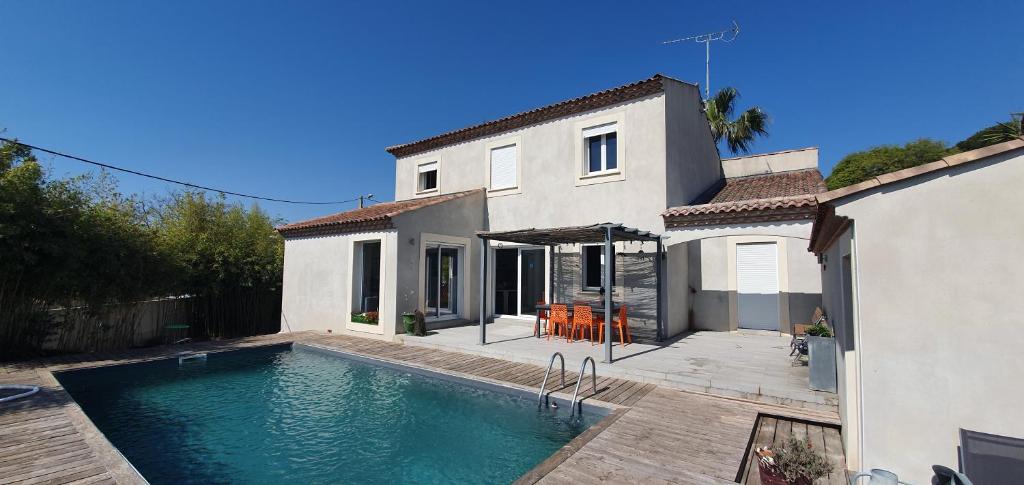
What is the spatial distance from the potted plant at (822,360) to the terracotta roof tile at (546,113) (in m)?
7.82

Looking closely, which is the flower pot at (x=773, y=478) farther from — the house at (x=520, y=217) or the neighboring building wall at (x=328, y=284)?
the neighboring building wall at (x=328, y=284)

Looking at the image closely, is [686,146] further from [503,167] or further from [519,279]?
[519,279]

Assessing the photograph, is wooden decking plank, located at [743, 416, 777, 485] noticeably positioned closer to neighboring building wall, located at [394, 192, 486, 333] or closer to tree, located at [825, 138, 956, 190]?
neighboring building wall, located at [394, 192, 486, 333]

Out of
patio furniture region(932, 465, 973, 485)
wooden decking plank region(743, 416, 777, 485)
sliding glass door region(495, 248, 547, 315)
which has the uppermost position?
sliding glass door region(495, 248, 547, 315)

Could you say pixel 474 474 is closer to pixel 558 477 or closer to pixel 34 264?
pixel 558 477

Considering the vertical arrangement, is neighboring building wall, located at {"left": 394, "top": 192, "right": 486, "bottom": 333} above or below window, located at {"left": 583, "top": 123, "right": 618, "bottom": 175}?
below

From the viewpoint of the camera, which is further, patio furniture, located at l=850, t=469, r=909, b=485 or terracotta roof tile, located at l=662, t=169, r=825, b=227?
terracotta roof tile, located at l=662, t=169, r=825, b=227

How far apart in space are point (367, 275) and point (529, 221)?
235 inches

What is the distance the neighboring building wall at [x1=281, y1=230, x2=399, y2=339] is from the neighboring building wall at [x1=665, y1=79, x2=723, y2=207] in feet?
28.2

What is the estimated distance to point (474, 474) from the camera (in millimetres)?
5488

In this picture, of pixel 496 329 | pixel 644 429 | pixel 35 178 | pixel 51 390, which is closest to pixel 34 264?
pixel 35 178

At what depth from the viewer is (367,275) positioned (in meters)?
14.9

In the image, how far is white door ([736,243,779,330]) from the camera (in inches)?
516

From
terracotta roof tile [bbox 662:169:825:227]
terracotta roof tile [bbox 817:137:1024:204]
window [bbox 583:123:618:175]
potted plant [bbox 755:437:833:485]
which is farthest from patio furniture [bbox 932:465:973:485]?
window [bbox 583:123:618:175]
